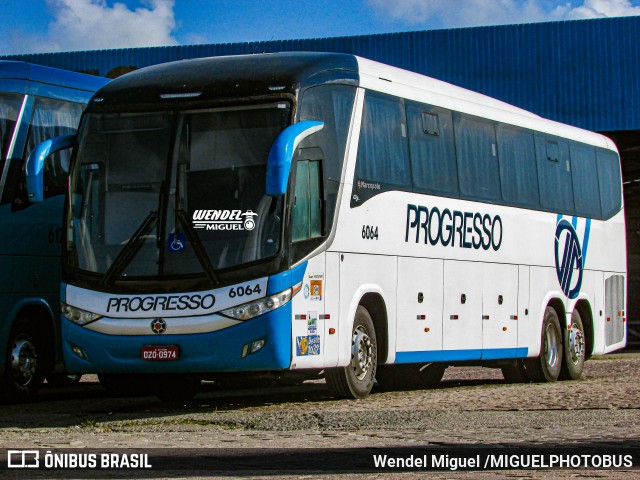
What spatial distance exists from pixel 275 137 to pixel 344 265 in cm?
173

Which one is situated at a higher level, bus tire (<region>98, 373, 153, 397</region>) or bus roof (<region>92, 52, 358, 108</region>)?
bus roof (<region>92, 52, 358, 108</region>)

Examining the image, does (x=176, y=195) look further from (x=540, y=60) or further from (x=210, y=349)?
(x=540, y=60)

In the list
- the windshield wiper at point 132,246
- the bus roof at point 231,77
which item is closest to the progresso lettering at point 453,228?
the bus roof at point 231,77

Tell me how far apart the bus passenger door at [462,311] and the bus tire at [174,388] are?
3.17 meters

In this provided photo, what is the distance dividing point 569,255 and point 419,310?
5017mm

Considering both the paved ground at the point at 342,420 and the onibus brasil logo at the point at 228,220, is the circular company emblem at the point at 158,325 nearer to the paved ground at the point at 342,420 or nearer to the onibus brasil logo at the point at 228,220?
the paved ground at the point at 342,420

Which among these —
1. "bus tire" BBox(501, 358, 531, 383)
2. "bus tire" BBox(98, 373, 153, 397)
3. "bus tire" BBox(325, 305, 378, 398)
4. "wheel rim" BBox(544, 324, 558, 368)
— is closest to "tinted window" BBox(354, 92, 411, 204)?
"bus tire" BBox(325, 305, 378, 398)

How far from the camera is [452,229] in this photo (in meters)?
16.8

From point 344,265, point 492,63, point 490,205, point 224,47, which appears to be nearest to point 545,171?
point 490,205

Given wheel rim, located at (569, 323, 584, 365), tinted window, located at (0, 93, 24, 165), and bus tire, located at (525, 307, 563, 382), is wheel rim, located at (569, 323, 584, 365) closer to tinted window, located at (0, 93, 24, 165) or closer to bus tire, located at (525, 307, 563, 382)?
bus tire, located at (525, 307, 563, 382)

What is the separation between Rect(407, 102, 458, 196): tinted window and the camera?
1602 cm

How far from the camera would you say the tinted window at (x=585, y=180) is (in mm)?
21016

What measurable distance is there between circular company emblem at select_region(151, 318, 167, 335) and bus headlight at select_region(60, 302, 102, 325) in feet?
2.04

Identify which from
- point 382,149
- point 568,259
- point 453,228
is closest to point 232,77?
point 382,149
